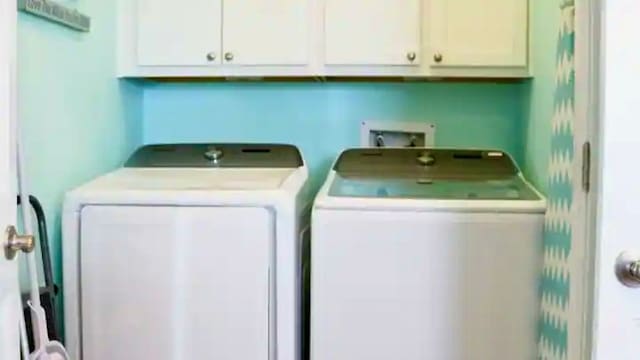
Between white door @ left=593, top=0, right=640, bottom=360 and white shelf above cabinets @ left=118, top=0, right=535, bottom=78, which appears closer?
white door @ left=593, top=0, right=640, bottom=360

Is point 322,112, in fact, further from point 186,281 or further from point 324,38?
point 186,281

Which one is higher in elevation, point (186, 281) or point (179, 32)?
point (179, 32)

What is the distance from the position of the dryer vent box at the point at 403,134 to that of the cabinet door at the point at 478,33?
0.38 meters

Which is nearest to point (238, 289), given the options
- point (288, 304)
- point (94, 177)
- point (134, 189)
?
point (288, 304)

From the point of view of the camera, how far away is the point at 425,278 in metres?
2.30

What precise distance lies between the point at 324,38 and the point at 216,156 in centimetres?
65

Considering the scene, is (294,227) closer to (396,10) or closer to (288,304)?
(288,304)

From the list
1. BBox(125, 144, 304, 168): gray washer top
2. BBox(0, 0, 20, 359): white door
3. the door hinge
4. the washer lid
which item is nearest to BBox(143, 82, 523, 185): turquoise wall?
BBox(125, 144, 304, 168): gray washer top

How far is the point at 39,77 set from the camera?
2309mm

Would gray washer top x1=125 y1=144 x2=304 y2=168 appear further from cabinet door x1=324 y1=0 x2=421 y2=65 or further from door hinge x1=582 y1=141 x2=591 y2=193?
door hinge x1=582 y1=141 x2=591 y2=193

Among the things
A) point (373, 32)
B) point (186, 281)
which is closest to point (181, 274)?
point (186, 281)

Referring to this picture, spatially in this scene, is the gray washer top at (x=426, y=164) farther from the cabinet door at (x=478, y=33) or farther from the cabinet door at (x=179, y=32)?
the cabinet door at (x=179, y=32)

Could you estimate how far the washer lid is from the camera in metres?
2.46

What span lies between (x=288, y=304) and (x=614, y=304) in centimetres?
117
